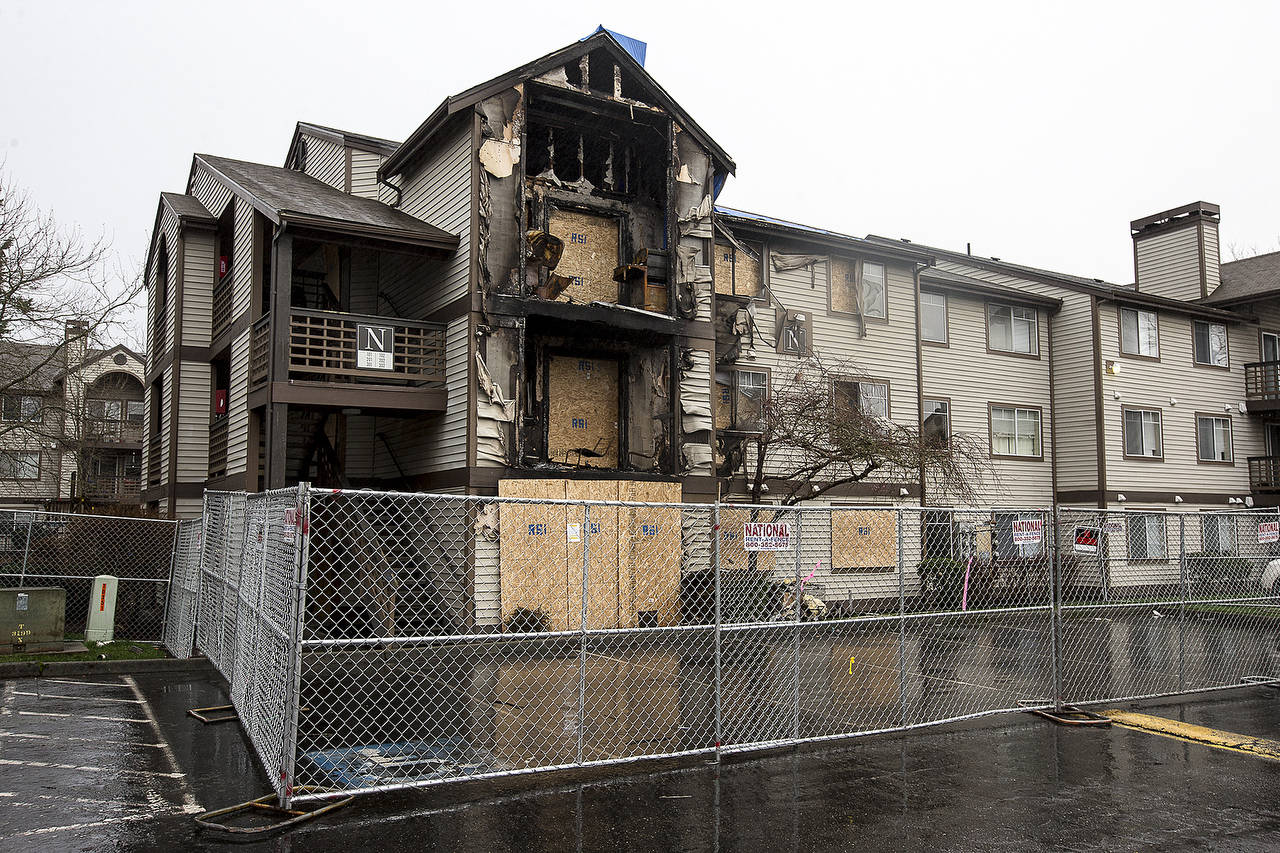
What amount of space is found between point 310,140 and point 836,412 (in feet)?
47.6

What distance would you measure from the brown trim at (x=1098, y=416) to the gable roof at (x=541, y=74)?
13528mm

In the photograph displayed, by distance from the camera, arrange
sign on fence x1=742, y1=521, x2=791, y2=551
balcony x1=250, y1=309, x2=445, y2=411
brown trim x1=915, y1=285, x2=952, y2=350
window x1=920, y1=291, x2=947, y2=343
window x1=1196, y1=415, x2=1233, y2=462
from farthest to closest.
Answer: window x1=1196, y1=415, x2=1233, y2=462 < window x1=920, y1=291, x2=947, y2=343 < brown trim x1=915, y1=285, x2=952, y2=350 < balcony x1=250, y1=309, x2=445, y2=411 < sign on fence x1=742, y1=521, x2=791, y2=551

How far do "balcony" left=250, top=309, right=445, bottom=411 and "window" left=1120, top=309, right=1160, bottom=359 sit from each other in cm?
2126

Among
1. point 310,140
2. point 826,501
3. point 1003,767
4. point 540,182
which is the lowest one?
point 1003,767

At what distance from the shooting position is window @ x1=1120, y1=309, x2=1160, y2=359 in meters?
27.8

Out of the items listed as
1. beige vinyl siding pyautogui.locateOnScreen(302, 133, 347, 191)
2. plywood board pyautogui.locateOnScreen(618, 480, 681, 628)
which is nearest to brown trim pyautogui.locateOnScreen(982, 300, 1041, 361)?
plywood board pyautogui.locateOnScreen(618, 480, 681, 628)

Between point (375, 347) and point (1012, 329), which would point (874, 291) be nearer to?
point (1012, 329)

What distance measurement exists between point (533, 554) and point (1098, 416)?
18362 millimetres

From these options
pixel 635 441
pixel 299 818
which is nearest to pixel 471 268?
pixel 635 441

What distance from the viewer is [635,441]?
18406mm

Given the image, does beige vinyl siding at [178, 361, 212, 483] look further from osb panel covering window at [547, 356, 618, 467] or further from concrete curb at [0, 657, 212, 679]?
concrete curb at [0, 657, 212, 679]

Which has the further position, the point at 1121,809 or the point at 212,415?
the point at 212,415

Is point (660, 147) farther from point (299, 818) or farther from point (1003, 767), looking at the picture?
point (299, 818)

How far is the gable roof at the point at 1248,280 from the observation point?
2981 cm
